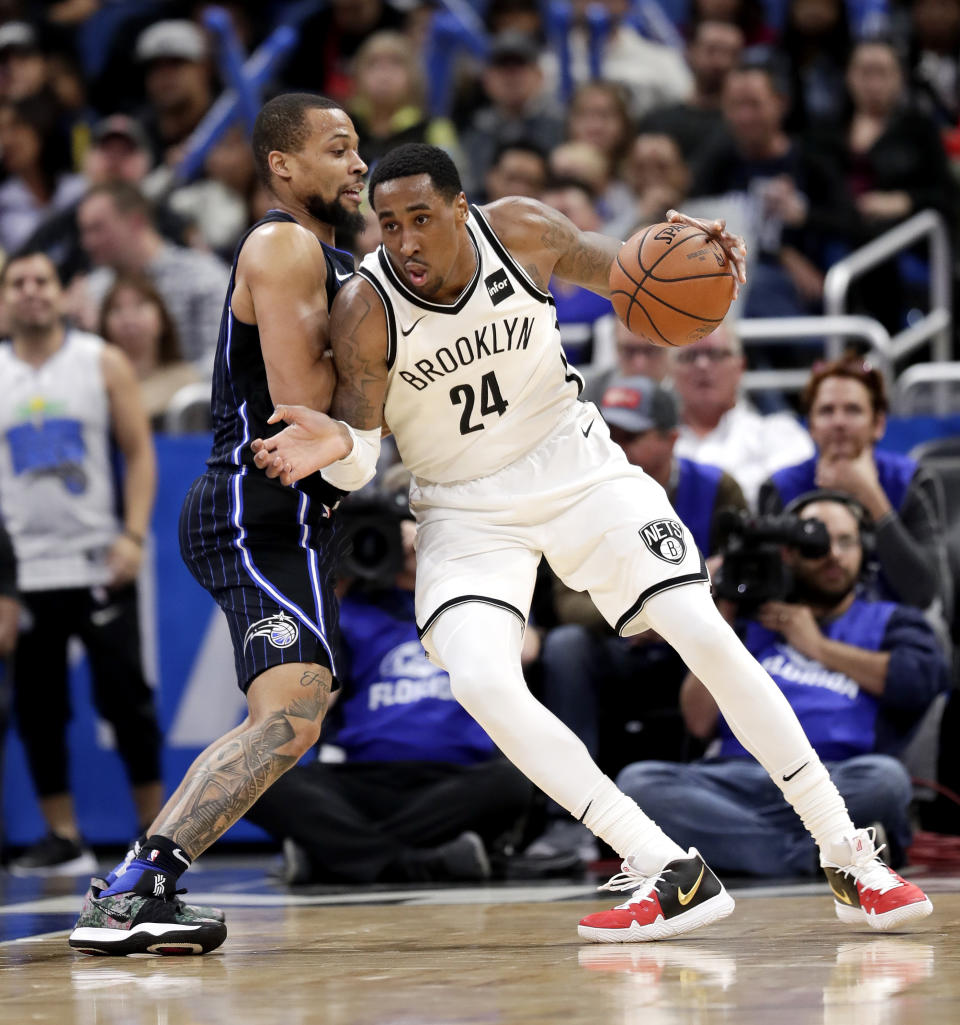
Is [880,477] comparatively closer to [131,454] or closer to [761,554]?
[761,554]

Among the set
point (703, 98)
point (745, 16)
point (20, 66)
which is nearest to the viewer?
point (703, 98)

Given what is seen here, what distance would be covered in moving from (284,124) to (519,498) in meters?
1.22

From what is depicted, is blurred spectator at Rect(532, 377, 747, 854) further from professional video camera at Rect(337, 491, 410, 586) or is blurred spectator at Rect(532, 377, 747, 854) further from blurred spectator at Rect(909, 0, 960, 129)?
blurred spectator at Rect(909, 0, 960, 129)

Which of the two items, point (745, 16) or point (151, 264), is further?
point (745, 16)

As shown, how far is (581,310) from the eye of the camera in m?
9.07

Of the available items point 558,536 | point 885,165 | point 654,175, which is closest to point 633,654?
point 558,536

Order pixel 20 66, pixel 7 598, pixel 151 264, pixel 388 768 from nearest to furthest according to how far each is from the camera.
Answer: pixel 388 768 < pixel 7 598 < pixel 151 264 < pixel 20 66

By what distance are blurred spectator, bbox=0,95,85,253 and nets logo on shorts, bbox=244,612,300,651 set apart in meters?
7.49

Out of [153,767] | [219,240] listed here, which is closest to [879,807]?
[153,767]

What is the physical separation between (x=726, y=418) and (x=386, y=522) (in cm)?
192

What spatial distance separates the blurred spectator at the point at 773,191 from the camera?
9.52m

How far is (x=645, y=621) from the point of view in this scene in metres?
4.71

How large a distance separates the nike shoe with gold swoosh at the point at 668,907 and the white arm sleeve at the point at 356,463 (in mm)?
1291

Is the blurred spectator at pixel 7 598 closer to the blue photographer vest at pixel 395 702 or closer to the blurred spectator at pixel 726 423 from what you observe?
the blue photographer vest at pixel 395 702
